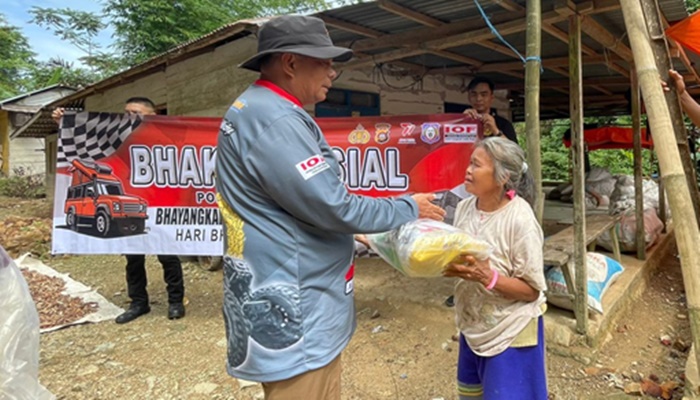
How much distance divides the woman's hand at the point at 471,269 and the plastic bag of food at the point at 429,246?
0.08 ft

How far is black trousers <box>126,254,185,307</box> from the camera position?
4.16 meters

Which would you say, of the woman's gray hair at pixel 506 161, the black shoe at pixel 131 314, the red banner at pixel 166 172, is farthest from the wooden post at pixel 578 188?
the black shoe at pixel 131 314

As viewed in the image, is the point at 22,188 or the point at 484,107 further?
the point at 22,188

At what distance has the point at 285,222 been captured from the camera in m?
1.29

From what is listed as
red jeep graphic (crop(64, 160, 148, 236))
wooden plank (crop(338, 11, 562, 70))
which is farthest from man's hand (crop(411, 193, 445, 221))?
red jeep graphic (crop(64, 160, 148, 236))

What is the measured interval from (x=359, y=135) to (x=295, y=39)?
9.43ft

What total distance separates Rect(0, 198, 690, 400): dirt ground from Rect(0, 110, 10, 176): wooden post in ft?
61.2

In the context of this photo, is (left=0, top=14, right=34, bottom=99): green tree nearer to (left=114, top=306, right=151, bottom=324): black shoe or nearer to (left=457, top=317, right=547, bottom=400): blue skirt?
(left=114, top=306, right=151, bottom=324): black shoe

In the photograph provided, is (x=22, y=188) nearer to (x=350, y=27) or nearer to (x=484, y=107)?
(x=350, y=27)

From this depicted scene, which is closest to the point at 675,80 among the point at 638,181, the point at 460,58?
the point at 638,181

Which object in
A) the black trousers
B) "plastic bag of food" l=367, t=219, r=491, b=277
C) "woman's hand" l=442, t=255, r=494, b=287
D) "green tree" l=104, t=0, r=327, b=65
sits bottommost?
the black trousers

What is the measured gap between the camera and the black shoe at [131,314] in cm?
409

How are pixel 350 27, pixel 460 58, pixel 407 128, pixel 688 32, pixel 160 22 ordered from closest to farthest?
pixel 688 32, pixel 350 27, pixel 407 128, pixel 460 58, pixel 160 22

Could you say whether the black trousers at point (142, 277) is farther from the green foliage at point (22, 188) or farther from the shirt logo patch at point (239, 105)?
the green foliage at point (22, 188)
